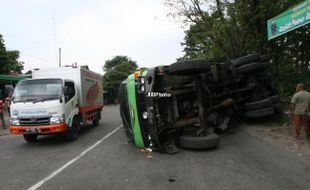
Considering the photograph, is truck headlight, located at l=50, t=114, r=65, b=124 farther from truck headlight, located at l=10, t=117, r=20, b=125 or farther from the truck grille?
truck headlight, located at l=10, t=117, r=20, b=125

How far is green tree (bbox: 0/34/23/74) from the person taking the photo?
2578 centimetres

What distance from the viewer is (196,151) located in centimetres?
679

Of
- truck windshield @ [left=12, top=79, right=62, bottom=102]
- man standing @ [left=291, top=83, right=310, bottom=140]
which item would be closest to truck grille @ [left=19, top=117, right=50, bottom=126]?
truck windshield @ [left=12, top=79, right=62, bottom=102]

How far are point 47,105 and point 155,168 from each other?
436cm

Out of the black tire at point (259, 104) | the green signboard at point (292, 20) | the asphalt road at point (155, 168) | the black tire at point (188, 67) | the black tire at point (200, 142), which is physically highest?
the green signboard at point (292, 20)

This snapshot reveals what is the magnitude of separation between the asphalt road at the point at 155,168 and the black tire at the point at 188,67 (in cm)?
211

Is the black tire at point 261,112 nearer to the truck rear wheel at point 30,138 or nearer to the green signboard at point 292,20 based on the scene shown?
the green signboard at point 292,20

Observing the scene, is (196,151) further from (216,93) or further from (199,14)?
(199,14)

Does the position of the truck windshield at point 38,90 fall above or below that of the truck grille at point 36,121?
above

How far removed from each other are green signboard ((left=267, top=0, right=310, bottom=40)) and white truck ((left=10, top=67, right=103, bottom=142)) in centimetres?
766

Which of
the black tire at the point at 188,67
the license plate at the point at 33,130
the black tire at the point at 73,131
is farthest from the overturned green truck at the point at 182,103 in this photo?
the license plate at the point at 33,130

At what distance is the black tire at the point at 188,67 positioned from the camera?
21.9 feet

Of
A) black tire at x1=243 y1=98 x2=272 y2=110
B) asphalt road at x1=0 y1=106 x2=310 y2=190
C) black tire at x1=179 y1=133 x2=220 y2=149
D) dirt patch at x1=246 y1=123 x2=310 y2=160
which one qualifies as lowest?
asphalt road at x1=0 y1=106 x2=310 y2=190

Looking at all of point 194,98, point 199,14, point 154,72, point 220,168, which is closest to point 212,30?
point 199,14
